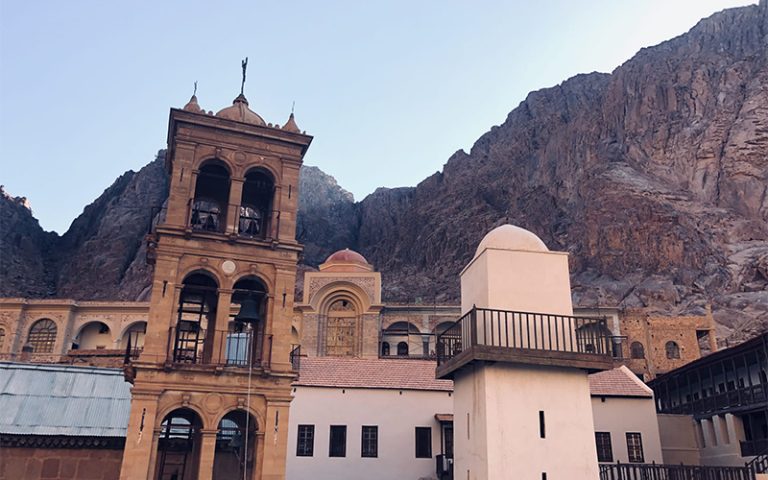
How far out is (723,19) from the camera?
257 feet

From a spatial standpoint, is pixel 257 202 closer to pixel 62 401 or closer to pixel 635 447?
pixel 62 401

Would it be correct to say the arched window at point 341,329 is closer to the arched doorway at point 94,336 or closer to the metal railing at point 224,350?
the arched doorway at point 94,336

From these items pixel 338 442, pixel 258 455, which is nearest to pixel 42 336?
pixel 338 442

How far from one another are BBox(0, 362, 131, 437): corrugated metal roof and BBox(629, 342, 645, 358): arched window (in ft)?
123

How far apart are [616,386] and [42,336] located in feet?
142

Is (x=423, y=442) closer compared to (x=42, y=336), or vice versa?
(x=423, y=442)

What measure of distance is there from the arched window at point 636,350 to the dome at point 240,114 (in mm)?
38439

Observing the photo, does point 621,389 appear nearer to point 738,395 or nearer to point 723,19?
point 738,395

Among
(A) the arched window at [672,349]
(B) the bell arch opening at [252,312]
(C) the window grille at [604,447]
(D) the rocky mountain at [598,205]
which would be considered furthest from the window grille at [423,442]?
(D) the rocky mountain at [598,205]

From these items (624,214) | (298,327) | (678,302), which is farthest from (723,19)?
(298,327)

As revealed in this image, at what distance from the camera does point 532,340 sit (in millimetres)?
14445

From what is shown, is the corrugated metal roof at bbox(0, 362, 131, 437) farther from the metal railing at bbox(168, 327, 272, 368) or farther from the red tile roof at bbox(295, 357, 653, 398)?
the red tile roof at bbox(295, 357, 653, 398)

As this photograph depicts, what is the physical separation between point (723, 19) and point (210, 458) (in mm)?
85720

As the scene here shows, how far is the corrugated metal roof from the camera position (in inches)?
674
